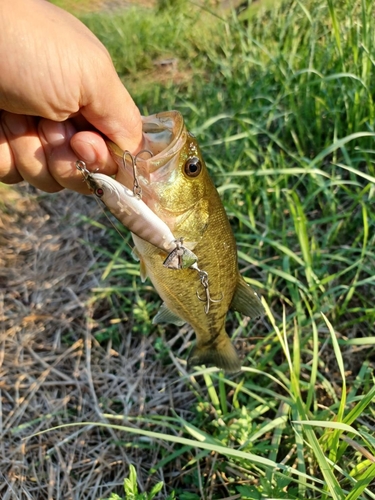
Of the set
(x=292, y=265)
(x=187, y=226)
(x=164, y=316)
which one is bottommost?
(x=292, y=265)

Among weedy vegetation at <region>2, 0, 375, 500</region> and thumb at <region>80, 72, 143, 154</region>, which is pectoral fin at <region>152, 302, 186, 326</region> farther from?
thumb at <region>80, 72, 143, 154</region>

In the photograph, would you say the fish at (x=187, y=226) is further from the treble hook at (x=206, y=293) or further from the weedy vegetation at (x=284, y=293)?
the weedy vegetation at (x=284, y=293)

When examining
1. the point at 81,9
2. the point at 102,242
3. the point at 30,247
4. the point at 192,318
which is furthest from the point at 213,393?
the point at 81,9

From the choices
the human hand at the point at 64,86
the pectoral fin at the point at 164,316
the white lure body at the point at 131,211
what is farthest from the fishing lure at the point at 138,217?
the pectoral fin at the point at 164,316

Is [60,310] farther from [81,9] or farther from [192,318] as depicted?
[81,9]

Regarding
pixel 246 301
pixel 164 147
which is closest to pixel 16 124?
pixel 164 147

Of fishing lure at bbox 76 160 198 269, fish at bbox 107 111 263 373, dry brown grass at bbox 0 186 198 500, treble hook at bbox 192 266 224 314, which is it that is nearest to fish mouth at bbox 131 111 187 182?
fish at bbox 107 111 263 373

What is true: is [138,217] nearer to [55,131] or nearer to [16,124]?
[55,131]
